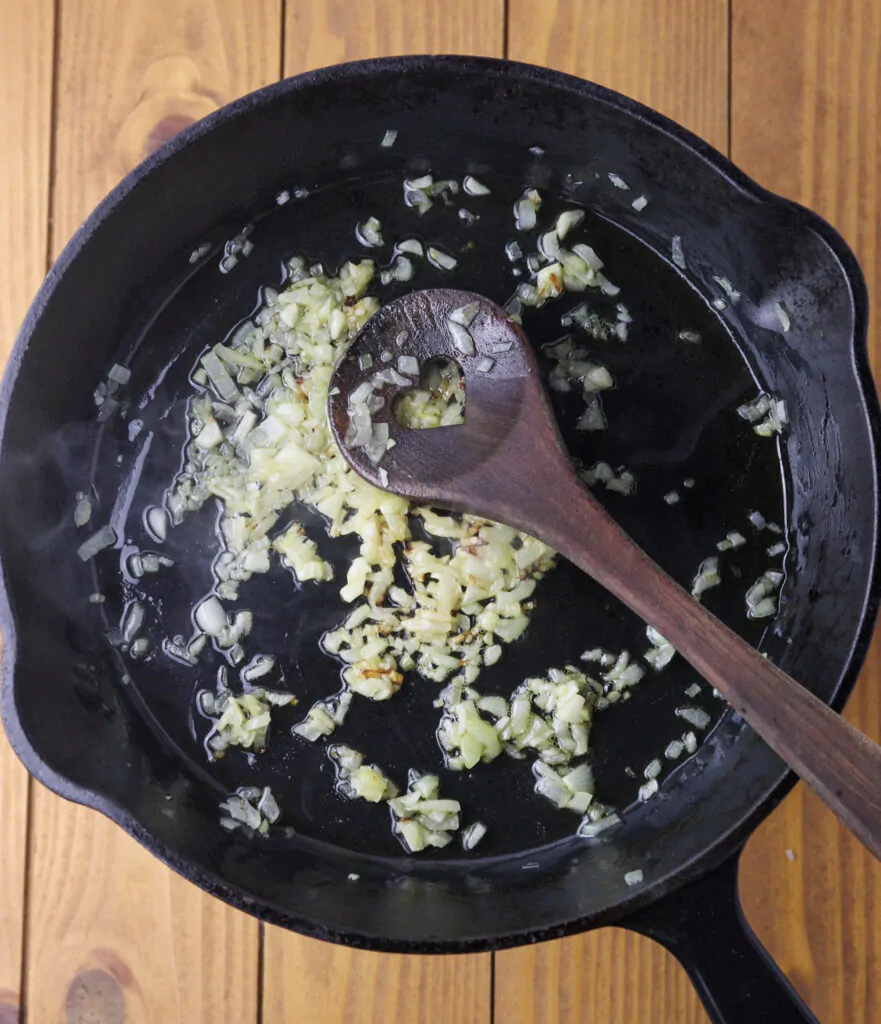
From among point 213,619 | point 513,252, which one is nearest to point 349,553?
point 213,619

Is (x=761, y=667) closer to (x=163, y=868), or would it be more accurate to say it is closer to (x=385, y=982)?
(x=385, y=982)

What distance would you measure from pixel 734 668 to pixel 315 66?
820mm

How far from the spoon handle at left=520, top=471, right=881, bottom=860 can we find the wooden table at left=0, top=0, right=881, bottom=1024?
1.20 ft

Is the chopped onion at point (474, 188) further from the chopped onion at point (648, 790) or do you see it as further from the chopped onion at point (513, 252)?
the chopped onion at point (648, 790)

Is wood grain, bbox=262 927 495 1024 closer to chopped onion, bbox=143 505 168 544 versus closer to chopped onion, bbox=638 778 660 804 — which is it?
chopped onion, bbox=638 778 660 804

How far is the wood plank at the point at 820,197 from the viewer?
3.59 feet

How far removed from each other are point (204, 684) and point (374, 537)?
25 cm

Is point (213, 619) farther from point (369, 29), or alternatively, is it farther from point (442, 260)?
point (369, 29)

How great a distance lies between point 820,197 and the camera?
1128 mm

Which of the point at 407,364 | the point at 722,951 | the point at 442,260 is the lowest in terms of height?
the point at 722,951

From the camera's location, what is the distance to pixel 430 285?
3.56 ft

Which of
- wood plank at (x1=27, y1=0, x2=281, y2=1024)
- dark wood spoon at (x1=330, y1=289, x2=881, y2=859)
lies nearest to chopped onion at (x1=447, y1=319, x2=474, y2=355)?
dark wood spoon at (x1=330, y1=289, x2=881, y2=859)

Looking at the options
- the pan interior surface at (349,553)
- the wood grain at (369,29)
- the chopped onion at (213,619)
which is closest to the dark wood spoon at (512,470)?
the pan interior surface at (349,553)

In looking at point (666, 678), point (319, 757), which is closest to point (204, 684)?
point (319, 757)
